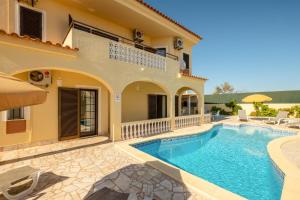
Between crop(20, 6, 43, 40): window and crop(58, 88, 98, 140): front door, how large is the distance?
3.02m

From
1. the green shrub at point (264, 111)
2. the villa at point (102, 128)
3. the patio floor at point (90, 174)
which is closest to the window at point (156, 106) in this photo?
the villa at point (102, 128)

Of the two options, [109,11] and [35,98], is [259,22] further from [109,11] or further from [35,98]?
[35,98]

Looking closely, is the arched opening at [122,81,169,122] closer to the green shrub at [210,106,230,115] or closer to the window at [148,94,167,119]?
the window at [148,94,167,119]

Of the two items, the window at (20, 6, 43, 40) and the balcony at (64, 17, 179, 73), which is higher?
the window at (20, 6, 43, 40)

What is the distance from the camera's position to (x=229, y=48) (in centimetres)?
2633

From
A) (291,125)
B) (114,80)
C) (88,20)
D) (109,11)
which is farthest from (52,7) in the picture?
(291,125)

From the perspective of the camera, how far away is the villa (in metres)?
4.45

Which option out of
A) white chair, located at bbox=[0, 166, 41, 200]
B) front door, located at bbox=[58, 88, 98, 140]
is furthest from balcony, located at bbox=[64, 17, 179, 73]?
white chair, located at bbox=[0, 166, 41, 200]

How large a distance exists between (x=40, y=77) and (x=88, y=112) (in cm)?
332

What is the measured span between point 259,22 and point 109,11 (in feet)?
46.7

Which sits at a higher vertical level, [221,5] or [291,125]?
[221,5]

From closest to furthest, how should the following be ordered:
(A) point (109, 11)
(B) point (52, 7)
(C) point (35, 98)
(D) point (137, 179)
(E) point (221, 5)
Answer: (C) point (35, 98)
(D) point (137, 179)
(B) point (52, 7)
(A) point (109, 11)
(E) point (221, 5)

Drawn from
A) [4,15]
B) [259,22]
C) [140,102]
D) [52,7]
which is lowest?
[140,102]

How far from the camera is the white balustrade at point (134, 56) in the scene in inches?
350
